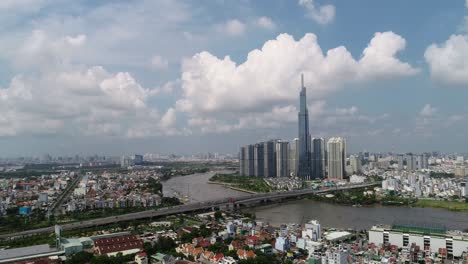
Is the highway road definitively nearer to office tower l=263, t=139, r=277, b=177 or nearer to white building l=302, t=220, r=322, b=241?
white building l=302, t=220, r=322, b=241

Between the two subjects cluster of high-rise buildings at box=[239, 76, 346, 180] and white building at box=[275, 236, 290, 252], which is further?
cluster of high-rise buildings at box=[239, 76, 346, 180]

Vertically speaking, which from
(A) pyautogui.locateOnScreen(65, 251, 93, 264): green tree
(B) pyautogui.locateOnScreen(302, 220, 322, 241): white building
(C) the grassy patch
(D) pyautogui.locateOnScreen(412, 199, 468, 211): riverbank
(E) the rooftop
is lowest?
(C) the grassy patch

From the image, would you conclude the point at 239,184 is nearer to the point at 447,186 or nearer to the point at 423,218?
the point at 447,186

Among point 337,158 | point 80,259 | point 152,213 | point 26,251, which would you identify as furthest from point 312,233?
point 337,158

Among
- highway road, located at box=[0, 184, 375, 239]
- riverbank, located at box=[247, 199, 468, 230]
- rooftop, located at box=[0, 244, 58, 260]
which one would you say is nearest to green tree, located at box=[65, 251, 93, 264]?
rooftop, located at box=[0, 244, 58, 260]

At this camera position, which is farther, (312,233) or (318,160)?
(318,160)

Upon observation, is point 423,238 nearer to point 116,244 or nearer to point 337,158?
point 116,244

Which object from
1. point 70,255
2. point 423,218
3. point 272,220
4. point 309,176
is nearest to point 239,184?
point 309,176

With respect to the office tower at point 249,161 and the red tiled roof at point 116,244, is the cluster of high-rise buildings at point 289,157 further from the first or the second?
the red tiled roof at point 116,244
